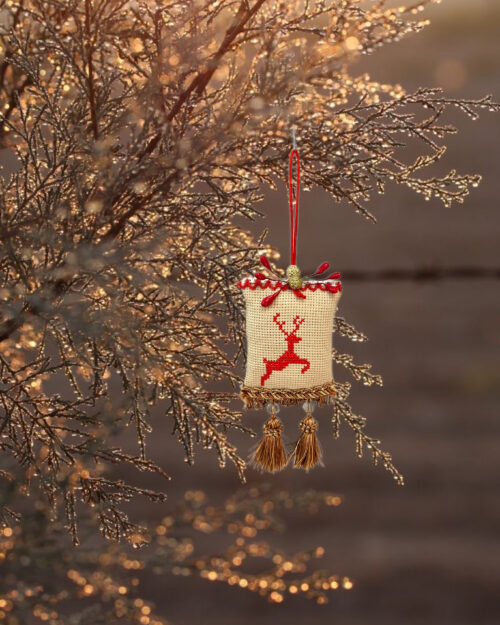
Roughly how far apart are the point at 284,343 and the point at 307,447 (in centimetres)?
21

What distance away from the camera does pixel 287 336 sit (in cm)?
151

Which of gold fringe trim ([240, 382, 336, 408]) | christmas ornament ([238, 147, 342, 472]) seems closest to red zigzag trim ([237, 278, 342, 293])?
christmas ornament ([238, 147, 342, 472])

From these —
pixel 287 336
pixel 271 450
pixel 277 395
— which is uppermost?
pixel 287 336

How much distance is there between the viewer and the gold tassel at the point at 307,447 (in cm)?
155

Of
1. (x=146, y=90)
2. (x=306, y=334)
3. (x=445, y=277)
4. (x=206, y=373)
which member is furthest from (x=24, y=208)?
(x=445, y=277)

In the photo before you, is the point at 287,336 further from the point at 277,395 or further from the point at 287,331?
the point at 277,395

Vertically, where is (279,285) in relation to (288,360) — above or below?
above

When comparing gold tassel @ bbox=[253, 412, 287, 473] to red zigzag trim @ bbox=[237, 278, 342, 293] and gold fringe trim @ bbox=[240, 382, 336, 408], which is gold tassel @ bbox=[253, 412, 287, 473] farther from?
red zigzag trim @ bbox=[237, 278, 342, 293]

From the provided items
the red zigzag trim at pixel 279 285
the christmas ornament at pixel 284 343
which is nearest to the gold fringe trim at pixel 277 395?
the christmas ornament at pixel 284 343

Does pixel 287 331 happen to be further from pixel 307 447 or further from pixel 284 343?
pixel 307 447

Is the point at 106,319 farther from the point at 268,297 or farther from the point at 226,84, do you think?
the point at 226,84

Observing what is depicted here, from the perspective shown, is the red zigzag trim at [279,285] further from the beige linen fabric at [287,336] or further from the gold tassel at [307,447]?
the gold tassel at [307,447]

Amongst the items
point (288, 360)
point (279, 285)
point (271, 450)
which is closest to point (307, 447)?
point (271, 450)

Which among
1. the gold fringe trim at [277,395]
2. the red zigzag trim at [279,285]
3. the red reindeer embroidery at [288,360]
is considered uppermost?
the red zigzag trim at [279,285]
